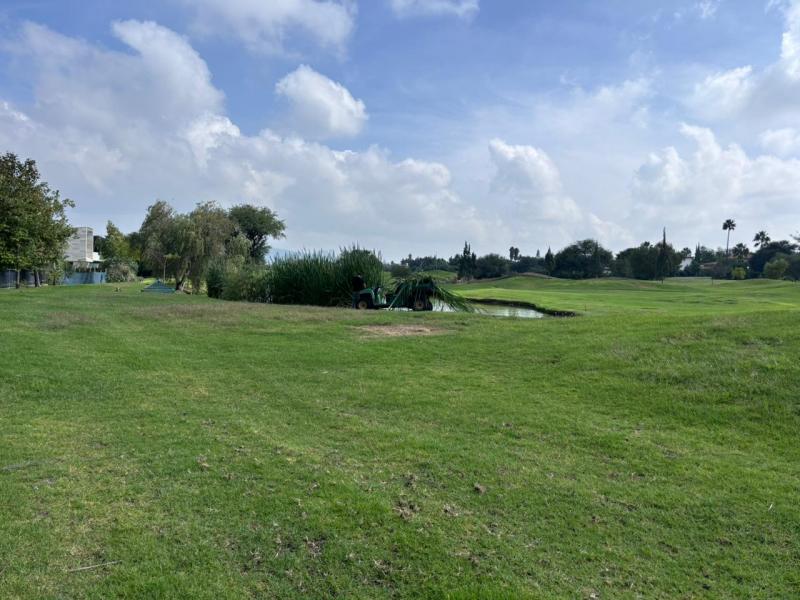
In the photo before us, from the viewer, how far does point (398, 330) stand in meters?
13.8

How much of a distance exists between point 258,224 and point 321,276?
36689 millimetres

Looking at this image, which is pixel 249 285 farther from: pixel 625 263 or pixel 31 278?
pixel 625 263

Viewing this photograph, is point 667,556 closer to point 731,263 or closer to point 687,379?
point 687,379

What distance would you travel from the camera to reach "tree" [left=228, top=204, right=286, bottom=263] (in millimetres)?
57000

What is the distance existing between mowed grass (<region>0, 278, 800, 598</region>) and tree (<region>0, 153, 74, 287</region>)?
25.5 meters

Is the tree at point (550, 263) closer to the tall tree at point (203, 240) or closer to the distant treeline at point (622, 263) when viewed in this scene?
the distant treeline at point (622, 263)

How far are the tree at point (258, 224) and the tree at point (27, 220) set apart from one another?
2140 centimetres

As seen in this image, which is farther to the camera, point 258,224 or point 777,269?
point 777,269

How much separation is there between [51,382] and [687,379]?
→ 8832 millimetres

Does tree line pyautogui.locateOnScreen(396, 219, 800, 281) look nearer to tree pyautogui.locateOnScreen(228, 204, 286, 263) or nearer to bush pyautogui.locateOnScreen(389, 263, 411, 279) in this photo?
tree pyautogui.locateOnScreen(228, 204, 286, 263)

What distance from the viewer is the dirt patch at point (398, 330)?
13.1m

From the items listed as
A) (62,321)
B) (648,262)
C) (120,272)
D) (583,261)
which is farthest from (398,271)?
(583,261)

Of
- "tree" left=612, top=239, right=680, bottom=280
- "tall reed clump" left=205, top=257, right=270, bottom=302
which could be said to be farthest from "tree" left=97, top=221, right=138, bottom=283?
"tree" left=612, top=239, right=680, bottom=280

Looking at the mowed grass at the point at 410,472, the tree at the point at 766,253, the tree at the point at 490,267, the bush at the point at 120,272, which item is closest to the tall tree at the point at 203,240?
the bush at the point at 120,272
